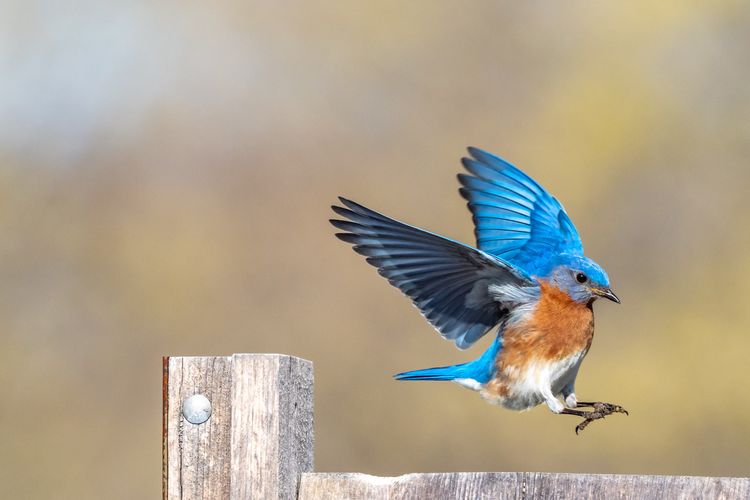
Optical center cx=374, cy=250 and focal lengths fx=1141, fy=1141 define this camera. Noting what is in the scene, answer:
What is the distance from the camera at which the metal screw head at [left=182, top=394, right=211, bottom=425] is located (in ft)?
8.22

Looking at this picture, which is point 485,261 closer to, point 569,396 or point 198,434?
point 569,396

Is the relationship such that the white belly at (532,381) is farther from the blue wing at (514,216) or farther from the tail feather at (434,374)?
the blue wing at (514,216)

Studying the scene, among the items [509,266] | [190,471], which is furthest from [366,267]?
[190,471]

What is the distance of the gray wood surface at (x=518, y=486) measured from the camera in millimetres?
2170

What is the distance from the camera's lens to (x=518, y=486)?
2.29 m

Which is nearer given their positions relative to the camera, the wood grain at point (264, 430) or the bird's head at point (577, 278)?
the wood grain at point (264, 430)

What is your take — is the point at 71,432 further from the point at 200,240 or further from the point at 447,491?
the point at 447,491

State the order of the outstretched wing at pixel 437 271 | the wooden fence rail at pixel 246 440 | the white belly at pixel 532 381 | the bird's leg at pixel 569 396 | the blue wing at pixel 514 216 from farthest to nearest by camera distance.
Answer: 1. the blue wing at pixel 514 216
2. the bird's leg at pixel 569 396
3. the white belly at pixel 532 381
4. the outstretched wing at pixel 437 271
5. the wooden fence rail at pixel 246 440

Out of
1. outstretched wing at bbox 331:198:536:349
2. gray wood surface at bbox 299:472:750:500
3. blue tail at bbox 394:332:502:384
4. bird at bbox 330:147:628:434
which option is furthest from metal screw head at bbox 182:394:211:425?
blue tail at bbox 394:332:502:384

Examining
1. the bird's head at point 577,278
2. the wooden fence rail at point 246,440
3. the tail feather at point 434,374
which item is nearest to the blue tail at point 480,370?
the tail feather at point 434,374

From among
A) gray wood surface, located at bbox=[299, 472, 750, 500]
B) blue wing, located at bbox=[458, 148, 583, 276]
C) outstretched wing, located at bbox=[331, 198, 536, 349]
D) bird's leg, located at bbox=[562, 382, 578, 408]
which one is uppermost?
blue wing, located at bbox=[458, 148, 583, 276]

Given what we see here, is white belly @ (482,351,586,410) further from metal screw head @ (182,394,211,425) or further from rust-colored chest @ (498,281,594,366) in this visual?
metal screw head @ (182,394,211,425)

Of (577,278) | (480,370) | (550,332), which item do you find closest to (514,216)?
(577,278)

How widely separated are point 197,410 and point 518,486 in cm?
72
